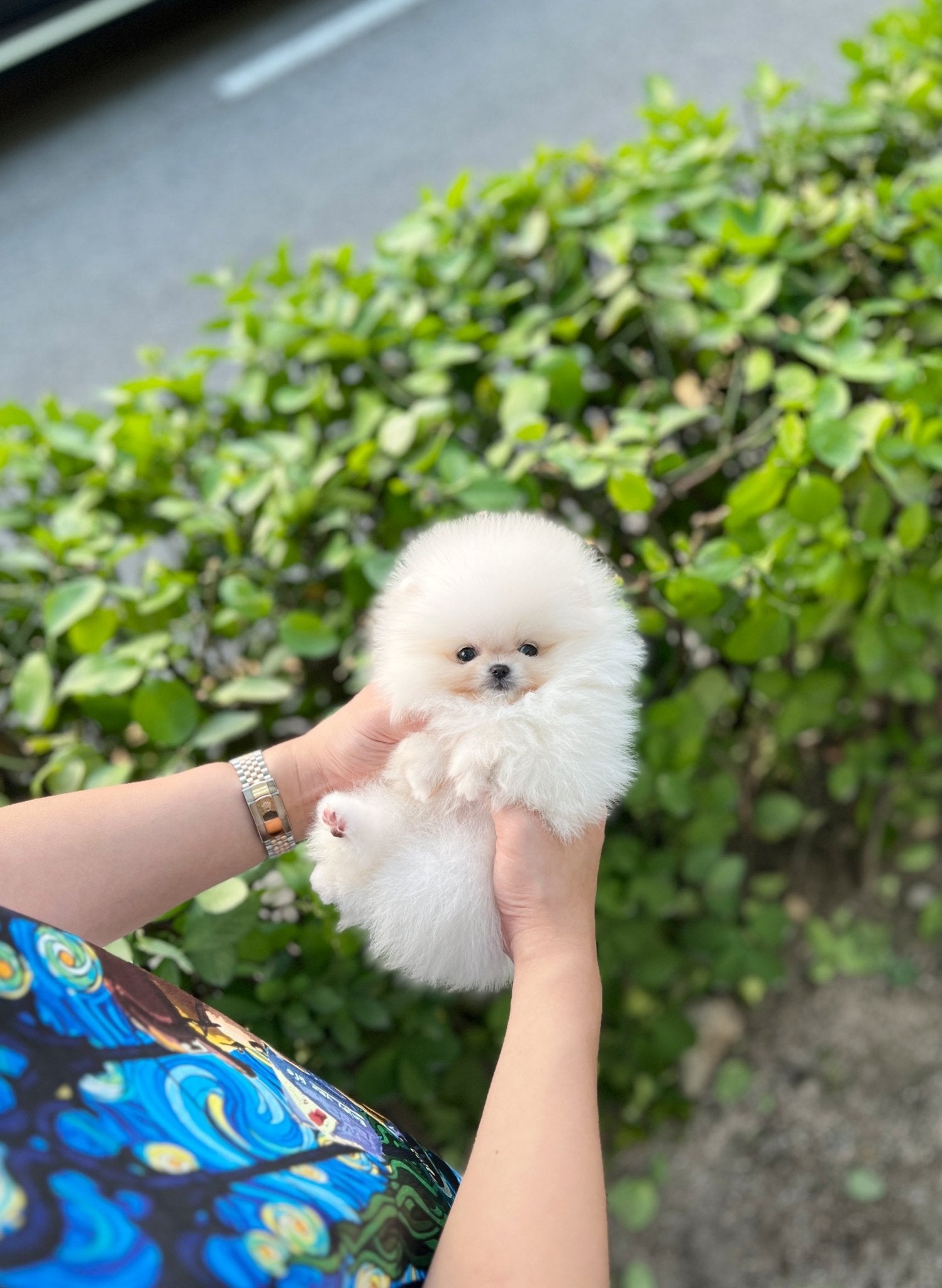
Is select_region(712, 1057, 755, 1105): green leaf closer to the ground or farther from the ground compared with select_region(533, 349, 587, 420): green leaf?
closer to the ground

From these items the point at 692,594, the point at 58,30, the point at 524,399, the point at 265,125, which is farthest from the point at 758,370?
the point at 58,30

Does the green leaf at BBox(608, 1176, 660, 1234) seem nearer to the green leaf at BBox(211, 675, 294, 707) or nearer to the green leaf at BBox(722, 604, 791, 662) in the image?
the green leaf at BBox(722, 604, 791, 662)

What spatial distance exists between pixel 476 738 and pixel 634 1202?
1438 mm

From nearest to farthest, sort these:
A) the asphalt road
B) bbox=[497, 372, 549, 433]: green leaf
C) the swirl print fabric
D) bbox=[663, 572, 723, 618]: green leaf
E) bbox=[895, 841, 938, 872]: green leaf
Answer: the swirl print fabric
bbox=[663, 572, 723, 618]: green leaf
bbox=[497, 372, 549, 433]: green leaf
bbox=[895, 841, 938, 872]: green leaf
the asphalt road

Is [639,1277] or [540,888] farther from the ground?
[540,888]

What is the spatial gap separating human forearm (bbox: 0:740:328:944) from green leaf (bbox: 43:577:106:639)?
504mm

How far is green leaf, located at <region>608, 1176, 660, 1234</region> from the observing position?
2.09 meters

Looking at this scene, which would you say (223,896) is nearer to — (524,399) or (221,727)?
(221,727)

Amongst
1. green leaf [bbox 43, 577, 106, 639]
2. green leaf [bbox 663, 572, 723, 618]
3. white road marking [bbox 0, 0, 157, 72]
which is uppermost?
white road marking [bbox 0, 0, 157, 72]

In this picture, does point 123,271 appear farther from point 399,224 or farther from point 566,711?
point 566,711

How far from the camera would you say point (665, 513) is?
2.08m


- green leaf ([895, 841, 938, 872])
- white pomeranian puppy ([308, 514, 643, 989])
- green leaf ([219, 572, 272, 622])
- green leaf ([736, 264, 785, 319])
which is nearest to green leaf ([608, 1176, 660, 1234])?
green leaf ([895, 841, 938, 872])

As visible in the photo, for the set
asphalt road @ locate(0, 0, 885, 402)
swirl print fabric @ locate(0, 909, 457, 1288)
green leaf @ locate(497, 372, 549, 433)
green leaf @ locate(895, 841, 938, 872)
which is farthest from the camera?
asphalt road @ locate(0, 0, 885, 402)

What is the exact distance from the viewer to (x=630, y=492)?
1.58m
